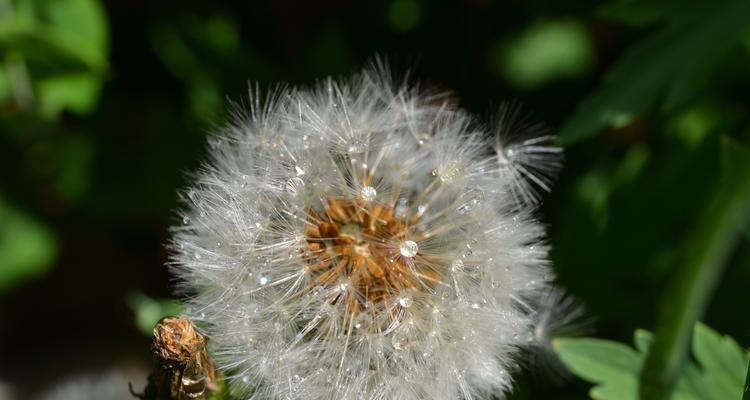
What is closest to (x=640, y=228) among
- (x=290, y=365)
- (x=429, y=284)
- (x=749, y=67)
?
(x=749, y=67)

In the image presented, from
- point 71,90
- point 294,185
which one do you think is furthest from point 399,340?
point 71,90

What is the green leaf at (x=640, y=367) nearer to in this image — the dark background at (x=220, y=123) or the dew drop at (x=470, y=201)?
the dew drop at (x=470, y=201)

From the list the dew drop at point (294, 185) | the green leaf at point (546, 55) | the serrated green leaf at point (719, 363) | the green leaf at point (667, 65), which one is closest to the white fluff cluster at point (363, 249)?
the dew drop at point (294, 185)

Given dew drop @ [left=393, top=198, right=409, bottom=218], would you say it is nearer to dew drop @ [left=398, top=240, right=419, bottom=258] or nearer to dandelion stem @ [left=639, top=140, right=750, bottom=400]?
dew drop @ [left=398, top=240, right=419, bottom=258]

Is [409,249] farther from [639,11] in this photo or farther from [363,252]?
[639,11]

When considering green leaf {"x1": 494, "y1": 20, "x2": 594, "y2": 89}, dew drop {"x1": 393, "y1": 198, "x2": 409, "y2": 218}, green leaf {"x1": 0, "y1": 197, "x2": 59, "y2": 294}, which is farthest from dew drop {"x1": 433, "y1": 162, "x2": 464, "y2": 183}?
green leaf {"x1": 0, "y1": 197, "x2": 59, "y2": 294}
